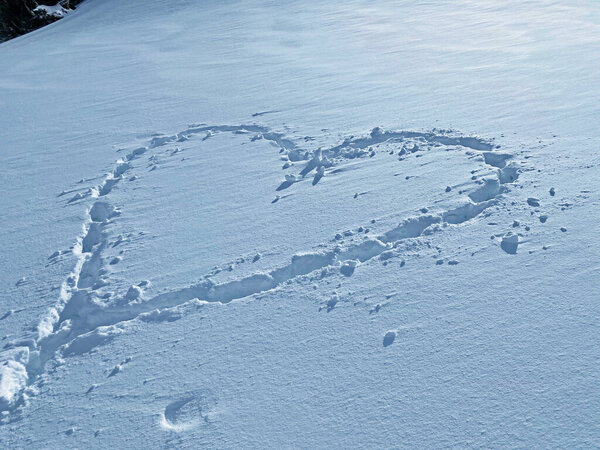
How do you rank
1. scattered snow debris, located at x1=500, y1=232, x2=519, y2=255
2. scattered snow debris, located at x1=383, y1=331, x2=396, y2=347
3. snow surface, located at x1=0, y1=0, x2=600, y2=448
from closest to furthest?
snow surface, located at x1=0, y1=0, x2=600, y2=448 → scattered snow debris, located at x1=383, y1=331, x2=396, y2=347 → scattered snow debris, located at x1=500, y1=232, x2=519, y2=255

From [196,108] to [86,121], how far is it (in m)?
1.03

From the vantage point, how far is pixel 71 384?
2.16m

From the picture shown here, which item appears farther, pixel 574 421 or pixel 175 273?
pixel 175 273

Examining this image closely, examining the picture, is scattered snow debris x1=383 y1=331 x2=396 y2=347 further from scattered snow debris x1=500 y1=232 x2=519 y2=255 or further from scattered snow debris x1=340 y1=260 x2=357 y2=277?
scattered snow debris x1=500 y1=232 x2=519 y2=255

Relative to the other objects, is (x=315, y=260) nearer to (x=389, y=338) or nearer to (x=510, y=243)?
(x=389, y=338)

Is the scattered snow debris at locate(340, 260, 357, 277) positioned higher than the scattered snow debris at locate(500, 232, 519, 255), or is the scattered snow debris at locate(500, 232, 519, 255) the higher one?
the scattered snow debris at locate(340, 260, 357, 277)

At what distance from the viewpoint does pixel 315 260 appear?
8.86 feet

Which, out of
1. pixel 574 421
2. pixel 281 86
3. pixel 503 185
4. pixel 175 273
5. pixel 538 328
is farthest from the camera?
pixel 281 86

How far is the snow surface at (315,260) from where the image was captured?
6.15 ft

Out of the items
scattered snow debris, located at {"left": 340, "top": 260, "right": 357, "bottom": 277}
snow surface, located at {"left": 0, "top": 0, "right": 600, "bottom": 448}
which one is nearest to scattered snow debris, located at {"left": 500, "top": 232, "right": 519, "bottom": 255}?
snow surface, located at {"left": 0, "top": 0, "right": 600, "bottom": 448}

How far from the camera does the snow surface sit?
6.15 feet

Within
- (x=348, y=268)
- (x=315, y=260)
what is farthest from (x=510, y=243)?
(x=315, y=260)

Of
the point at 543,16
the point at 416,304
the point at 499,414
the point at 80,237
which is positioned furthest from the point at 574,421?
the point at 543,16

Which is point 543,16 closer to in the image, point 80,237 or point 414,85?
point 414,85
